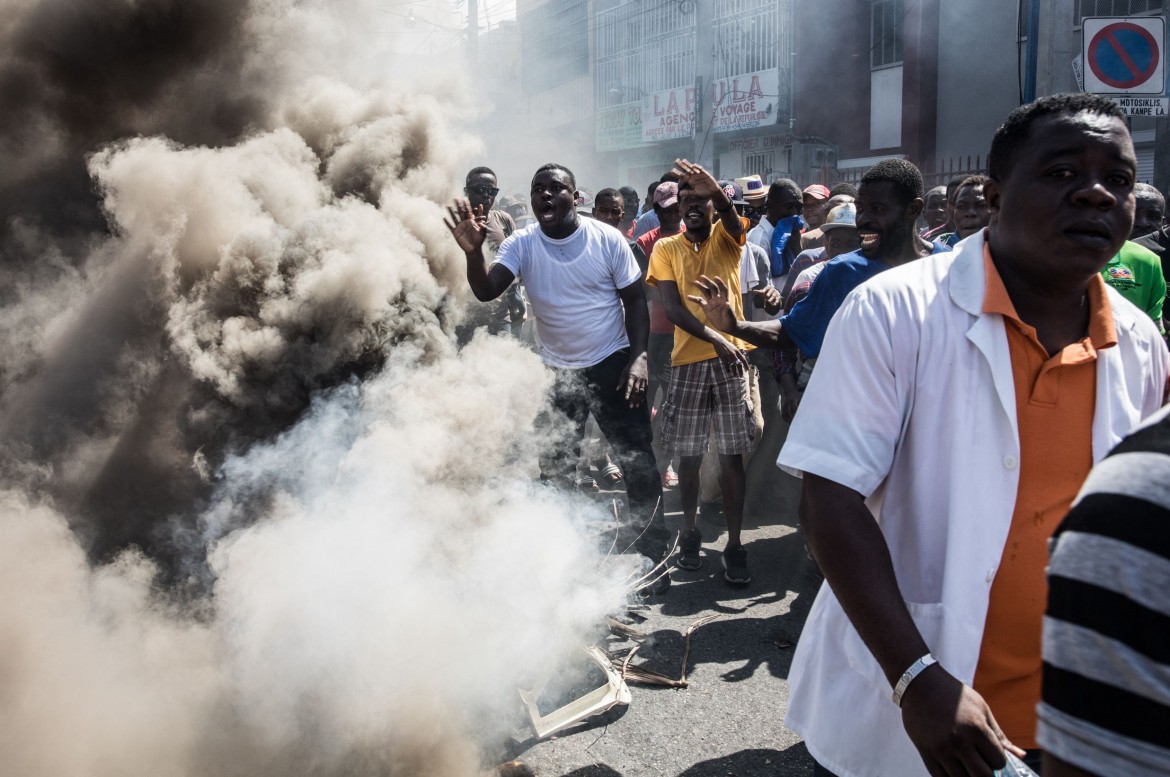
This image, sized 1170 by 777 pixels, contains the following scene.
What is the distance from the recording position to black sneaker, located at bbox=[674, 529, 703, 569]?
4.84 meters

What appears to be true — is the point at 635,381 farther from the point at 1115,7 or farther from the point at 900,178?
the point at 1115,7

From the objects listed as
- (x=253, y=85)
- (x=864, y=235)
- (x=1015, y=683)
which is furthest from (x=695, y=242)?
(x=1015, y=683)

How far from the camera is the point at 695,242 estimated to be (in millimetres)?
4863

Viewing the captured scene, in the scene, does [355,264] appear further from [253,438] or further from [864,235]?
[864,235]

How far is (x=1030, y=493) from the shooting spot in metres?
1.54

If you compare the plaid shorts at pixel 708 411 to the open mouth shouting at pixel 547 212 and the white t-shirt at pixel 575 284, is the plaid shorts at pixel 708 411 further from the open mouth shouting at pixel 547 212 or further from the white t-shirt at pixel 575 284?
the open mouth shouting at pixel 547 212

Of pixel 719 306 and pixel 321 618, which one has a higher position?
pixel 719 306

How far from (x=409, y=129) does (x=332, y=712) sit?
3034mm

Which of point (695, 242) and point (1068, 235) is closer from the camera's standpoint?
point (1068, 235)

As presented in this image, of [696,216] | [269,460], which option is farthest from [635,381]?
[269,460]

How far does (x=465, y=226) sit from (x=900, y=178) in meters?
2.03

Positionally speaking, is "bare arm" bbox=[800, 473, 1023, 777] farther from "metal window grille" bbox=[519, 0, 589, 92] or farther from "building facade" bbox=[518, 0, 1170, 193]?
"metal window grille" bbox=[519, 0, 589, 92]

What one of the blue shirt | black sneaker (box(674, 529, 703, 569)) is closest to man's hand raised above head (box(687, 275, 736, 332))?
the blue shirt

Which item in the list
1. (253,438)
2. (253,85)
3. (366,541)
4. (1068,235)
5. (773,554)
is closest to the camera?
(1068,235)
